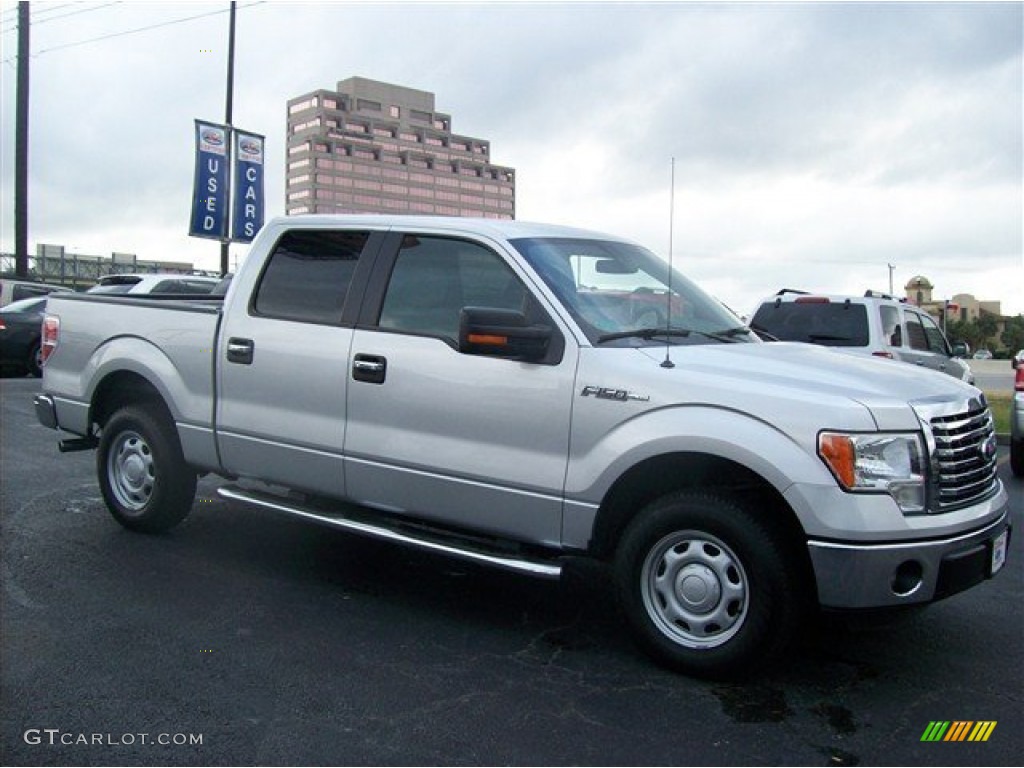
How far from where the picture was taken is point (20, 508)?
21.6ft

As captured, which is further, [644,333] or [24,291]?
[24,291]

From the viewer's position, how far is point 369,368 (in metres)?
4.67

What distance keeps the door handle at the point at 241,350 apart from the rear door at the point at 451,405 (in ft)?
2.48

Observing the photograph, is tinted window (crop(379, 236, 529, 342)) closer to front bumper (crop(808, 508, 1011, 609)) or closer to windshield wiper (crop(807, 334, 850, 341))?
front bumper (crop(808, 508, 1011, 609))

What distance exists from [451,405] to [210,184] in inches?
690

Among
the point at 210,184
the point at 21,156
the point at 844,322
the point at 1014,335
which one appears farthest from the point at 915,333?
the point at 1014,335

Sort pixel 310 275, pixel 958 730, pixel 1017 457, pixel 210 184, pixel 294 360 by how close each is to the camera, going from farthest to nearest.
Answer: pixel 210 184, pixel 1017 457, pixel 310 275, pixel 294 360, pixel 958 730

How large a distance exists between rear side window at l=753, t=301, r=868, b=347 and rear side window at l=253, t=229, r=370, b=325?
590 cm

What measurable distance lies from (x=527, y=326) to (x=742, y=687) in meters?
Answer: 1.75

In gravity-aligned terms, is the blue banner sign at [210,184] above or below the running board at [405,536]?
above

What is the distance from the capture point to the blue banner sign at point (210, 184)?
65.2 feet

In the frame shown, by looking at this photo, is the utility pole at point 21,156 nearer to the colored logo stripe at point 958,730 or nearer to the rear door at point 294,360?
the rear door at point 294,360

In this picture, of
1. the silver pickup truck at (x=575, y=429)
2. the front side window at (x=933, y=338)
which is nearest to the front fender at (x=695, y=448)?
the silver pickup truck at (x=575, y=429)

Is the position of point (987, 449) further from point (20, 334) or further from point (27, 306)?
point (27, 306)
